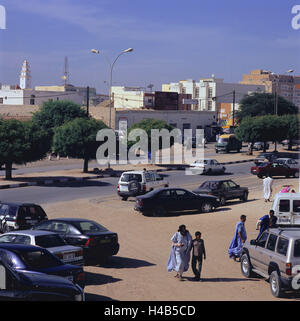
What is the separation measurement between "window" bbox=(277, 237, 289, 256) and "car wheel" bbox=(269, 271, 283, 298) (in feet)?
1.60

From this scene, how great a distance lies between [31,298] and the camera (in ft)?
32.1

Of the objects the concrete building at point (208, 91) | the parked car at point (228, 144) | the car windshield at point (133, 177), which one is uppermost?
the concrete building at point (208, 91)

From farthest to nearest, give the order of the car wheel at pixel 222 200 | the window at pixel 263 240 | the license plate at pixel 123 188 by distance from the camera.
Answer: the license plate at pixel 123 188
the car wheel at pixel 222 200
the window at pixel 263 240

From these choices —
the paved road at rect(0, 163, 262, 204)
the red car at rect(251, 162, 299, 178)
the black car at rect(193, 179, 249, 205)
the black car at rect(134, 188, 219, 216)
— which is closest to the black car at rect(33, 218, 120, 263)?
the black car at rect(134, 188, 219, 216)

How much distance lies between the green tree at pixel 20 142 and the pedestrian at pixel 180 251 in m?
24.3

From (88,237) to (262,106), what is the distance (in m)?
86.6

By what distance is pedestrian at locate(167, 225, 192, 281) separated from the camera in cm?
1412

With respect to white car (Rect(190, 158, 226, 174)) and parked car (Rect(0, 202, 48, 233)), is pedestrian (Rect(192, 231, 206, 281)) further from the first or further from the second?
white car (Rect(190, 158, 226, 174))

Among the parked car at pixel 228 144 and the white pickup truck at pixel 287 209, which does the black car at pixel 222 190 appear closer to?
the white pickup truck at pixel 287 209

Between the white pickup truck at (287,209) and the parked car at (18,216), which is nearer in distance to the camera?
the parked car at (18,216)

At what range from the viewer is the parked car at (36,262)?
11.5 m

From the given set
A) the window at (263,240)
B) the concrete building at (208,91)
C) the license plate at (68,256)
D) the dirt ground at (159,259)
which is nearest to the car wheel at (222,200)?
the dirt ground at (159,259)

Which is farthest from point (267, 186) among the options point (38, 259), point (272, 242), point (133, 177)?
point (38, 259)
